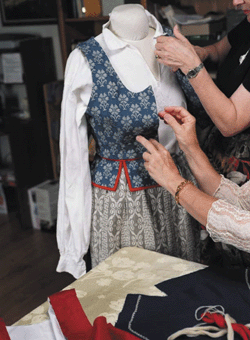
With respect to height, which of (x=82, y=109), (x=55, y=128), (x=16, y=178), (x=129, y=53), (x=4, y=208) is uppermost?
(x=129, y=53)

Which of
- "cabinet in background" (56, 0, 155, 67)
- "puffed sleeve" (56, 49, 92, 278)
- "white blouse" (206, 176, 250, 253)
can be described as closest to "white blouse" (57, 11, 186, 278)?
"puffed sleeve" (56, 49, 92, 278)

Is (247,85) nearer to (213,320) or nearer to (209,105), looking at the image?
(209,105)

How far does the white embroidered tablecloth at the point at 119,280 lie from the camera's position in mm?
1093

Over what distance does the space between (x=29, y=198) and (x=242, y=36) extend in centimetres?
222

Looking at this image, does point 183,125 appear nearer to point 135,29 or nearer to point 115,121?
point 115,121

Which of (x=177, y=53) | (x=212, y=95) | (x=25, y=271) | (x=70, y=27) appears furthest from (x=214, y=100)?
(x=25, y=271)

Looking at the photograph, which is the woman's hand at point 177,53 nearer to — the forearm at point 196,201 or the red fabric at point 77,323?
the forearm at point 196,201

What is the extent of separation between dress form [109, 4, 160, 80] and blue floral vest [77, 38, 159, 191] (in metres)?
0.10

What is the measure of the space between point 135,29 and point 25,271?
1888 mm

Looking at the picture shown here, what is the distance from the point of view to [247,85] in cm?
131

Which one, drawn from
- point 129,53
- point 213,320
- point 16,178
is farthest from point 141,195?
point 16,178

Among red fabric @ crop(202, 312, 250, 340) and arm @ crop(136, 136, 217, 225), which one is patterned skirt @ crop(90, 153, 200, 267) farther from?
red fabric @ crop(202, 312, 250, 340)

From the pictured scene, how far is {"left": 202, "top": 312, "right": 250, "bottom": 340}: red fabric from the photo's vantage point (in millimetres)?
924

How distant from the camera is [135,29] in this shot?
4.88 feet
